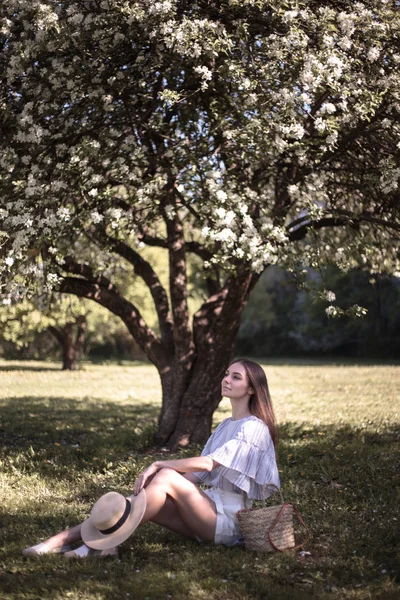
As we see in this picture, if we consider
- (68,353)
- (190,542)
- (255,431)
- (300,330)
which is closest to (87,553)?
(190,542)

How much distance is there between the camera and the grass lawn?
4.33 meters

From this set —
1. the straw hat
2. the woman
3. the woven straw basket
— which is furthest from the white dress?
the straw hat

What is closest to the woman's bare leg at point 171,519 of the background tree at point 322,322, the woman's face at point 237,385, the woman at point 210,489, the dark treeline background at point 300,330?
the woman at point 210,489

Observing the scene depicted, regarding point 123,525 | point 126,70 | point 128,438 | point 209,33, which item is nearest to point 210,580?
point 123,525

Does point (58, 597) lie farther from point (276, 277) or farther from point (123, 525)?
point (276, 277)

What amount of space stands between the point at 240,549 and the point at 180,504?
609 mm

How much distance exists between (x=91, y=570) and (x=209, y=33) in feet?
16.7

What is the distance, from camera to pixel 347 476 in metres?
7.52

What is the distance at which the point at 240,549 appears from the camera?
16.3 feet

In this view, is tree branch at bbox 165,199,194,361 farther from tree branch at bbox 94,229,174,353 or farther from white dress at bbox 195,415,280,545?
white dress at bbox 195,415,280,545

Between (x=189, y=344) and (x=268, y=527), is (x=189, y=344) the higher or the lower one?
the higher one

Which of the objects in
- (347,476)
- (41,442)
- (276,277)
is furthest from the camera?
(276,277)

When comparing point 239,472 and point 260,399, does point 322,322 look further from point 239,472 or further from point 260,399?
point 239,472

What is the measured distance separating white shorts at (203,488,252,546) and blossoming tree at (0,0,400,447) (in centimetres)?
288
